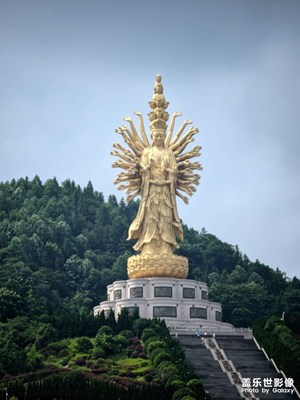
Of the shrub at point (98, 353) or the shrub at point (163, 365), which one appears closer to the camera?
the shrub at point (163, 365)

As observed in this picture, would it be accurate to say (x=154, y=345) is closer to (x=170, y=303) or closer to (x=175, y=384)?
(x=175, y=384)

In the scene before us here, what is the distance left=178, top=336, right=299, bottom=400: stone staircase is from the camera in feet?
128

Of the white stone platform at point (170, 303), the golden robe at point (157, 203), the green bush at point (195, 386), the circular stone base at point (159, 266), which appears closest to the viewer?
the green bush at point (195, 386)

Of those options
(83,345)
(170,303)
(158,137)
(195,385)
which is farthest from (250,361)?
(158,137)

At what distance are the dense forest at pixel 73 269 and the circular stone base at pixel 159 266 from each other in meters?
4.10

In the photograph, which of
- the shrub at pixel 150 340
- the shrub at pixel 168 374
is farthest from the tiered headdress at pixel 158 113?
the shrub at pixel 168 374

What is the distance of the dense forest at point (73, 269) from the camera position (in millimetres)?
45906

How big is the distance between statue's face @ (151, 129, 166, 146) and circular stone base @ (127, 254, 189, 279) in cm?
576

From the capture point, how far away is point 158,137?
53625 mm

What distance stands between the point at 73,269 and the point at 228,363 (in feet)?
96.7

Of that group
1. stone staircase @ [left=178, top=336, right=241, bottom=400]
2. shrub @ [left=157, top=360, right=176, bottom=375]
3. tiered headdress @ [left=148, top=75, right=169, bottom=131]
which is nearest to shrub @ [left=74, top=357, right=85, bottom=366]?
shrub @ [left=157, top=360, right=176, bottom=375]

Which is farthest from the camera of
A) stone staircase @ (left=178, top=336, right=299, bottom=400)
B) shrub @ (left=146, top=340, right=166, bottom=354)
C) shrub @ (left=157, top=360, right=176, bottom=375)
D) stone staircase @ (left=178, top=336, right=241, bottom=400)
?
shrub @ (left=146, top=340, right=166, bottom=354)

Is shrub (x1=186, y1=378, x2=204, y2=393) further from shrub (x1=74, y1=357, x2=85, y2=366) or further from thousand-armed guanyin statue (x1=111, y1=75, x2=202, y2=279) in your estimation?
thousand-armed guanyin statue (x1=111, y1=75, x2=202, y2=279)

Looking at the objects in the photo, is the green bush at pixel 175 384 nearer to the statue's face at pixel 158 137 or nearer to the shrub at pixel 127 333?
the shrub at pixel 127 333
